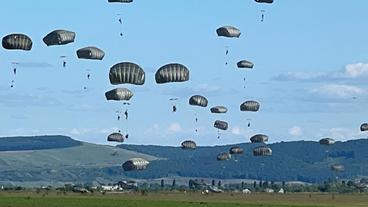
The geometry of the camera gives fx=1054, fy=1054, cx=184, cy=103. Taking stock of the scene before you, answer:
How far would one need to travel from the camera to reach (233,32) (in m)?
133

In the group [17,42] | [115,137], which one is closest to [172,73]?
[17,42]

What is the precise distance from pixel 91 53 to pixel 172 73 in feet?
37.4

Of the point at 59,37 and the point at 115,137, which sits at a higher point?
the point at 59,37

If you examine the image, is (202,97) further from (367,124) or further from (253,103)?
(367,124)

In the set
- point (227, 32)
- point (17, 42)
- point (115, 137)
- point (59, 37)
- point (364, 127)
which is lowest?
point (115, 137)

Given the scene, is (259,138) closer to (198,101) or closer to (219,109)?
(219,109)

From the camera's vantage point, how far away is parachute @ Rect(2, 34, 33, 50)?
378 feet

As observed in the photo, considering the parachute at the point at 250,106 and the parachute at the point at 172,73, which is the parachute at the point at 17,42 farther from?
the parachute at the point at 250,106

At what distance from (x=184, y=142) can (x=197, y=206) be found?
36.4m

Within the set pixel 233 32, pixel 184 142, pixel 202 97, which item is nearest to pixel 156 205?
pixel 202 97

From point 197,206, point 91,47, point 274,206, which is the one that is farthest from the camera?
point 274,206

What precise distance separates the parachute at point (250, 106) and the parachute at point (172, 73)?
37160 mm

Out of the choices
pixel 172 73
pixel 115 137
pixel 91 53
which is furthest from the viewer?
pixel 115 137

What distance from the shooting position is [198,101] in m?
143
